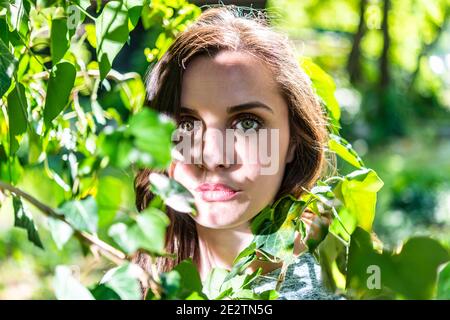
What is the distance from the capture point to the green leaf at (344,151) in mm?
770

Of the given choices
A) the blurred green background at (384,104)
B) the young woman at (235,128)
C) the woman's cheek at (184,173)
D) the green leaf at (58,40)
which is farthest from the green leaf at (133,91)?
the blurred green background at (384,104)

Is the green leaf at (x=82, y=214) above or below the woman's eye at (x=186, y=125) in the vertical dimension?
below

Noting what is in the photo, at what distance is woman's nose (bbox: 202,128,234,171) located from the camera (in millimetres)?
730

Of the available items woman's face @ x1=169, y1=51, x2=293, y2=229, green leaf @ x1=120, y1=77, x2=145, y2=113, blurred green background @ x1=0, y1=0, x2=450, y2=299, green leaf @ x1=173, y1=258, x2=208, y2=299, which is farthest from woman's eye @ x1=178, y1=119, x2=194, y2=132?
blurred green background @ x1=0, y1=0, x2=450, y2=299

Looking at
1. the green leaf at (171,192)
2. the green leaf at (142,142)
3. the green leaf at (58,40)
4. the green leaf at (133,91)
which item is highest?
the green leaf at (58,40)

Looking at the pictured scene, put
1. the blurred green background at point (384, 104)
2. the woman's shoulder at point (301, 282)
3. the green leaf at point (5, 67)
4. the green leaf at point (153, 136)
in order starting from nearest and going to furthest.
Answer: the green leaf at point (153, 136)
the green leaf at point (5, 67)
the woman's shoulder at point (301, 282)
the blurred green background at point (384, 104)

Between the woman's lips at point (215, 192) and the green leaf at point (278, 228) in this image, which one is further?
the woman's lips at point (215, 192)

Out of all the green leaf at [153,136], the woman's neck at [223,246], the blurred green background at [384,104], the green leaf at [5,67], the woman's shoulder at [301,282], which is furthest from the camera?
the blurred green background at [384,104]

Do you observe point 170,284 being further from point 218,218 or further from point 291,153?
point 291,153

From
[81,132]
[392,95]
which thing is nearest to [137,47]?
[392,95]

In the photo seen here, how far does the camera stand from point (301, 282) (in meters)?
0.74

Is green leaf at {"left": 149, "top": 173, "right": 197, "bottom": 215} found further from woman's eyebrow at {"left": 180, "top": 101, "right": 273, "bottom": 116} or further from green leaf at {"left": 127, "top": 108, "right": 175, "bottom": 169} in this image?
woman's eyebrow at {"left": 180, "top": 101, "right": 273, "bottom": 116}

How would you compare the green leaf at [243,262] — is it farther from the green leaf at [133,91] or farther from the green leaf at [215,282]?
the green leaf at [133,91]

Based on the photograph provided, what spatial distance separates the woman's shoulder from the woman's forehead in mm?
173
